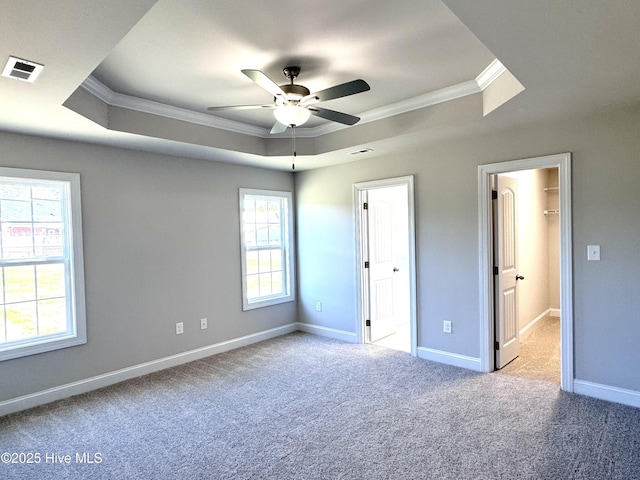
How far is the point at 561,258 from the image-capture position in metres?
3.25

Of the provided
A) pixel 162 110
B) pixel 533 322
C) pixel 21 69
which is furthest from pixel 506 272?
pixel 21 69

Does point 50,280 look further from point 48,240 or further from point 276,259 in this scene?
point 276,259

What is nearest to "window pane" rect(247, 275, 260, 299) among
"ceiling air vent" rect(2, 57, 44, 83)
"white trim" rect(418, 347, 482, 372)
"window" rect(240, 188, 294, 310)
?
"window" rect(240, 188, 294, 310)

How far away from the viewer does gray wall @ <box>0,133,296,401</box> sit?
3.39 meters

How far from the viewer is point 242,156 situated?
438 centimetres

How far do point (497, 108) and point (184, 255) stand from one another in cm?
346

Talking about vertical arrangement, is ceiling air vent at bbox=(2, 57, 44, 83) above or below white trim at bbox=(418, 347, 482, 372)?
above

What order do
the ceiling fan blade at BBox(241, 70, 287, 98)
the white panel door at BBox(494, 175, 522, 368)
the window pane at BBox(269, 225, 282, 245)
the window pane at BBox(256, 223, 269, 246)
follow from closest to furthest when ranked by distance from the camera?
the ceiling fan blade at BBox(241, 70, 287, 98), the white panel door at BBox(494, 175, 522, 368), the window pane at BBox(256, 223, 269, 246), the window pane at BBox(269, 225, 282, 245)

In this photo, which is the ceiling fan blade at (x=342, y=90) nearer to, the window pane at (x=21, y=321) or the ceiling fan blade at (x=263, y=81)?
the ceiling fan blade at (x=263, y=81)

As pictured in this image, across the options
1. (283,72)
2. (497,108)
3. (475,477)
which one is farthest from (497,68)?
(475,477)

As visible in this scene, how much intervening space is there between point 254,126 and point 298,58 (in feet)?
5.61

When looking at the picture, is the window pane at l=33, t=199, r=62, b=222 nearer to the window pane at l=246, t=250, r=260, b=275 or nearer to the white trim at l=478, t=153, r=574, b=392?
the window pane at l=246, t=250, r=260, b=275

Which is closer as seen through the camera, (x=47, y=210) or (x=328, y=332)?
(x=47, y=210)

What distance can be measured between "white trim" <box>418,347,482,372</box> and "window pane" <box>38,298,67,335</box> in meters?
3.61
